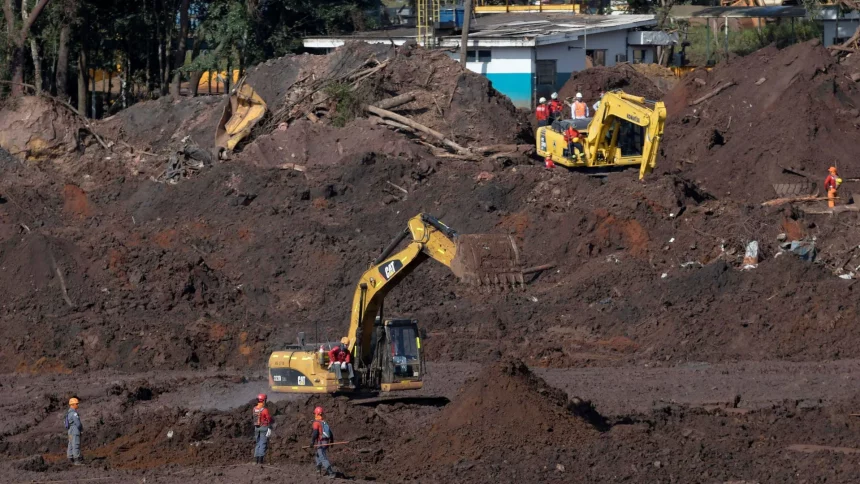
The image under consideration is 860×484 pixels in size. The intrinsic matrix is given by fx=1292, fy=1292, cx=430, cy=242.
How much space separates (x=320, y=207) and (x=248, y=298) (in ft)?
17.7

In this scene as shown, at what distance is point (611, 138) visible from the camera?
96.2 feet

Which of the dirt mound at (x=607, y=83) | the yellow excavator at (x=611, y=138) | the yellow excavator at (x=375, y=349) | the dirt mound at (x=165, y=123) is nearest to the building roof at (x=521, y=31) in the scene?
the dirt mound at (x=607, y=83)

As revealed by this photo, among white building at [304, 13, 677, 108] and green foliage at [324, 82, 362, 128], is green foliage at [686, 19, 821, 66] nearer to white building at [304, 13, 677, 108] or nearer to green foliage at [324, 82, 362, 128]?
white building at [304, 13, 677, 108]

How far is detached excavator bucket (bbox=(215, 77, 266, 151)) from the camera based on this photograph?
34.7m

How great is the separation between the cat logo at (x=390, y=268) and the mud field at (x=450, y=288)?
5.69ft

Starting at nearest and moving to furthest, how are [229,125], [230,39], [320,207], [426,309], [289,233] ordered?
[426,309] → [289,233] → [320,207] → [229,125] → [230,39]

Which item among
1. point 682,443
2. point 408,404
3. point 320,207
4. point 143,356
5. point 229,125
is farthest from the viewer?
point 229,125

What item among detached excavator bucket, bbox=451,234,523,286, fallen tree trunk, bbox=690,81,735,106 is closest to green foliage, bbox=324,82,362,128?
fallen tree trunk, bbox=690,81,735,106

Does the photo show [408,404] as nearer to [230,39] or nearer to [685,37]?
[230,39]

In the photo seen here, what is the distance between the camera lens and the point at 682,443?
49.6 ft

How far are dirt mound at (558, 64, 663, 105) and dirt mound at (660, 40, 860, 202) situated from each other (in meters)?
4.19

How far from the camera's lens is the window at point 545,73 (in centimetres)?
4385

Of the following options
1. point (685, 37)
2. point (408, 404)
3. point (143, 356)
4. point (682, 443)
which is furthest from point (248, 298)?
point (685, 37)

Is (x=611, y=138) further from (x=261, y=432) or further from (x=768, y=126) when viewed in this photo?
(x=261, y=432)
